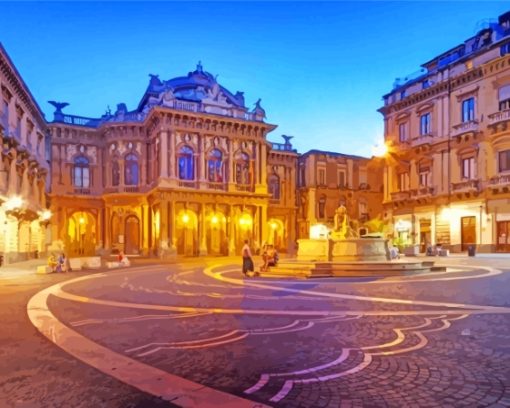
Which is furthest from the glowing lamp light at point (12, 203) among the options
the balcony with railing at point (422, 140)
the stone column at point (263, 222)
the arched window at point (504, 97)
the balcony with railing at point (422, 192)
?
the arched window at point (504, 97)

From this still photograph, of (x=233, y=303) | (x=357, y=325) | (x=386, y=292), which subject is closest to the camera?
(x=357, y=325)

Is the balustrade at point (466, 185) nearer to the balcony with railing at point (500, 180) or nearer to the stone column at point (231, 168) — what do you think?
the balcony with railing at point (500, 180)

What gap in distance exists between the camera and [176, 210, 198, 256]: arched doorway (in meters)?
38.3

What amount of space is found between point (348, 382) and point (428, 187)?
35.9 m

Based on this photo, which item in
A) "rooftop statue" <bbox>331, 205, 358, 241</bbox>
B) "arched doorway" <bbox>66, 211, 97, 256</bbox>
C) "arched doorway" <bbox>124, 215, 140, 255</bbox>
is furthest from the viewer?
"arched doorway" <bbox>66, 211, 97, 256</bbox>

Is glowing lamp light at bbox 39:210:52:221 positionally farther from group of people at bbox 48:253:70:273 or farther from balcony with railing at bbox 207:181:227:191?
group of people at bbox 48:253:70:273

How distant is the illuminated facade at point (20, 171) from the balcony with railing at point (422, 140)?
3144 cm

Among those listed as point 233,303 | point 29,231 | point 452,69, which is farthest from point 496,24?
point 29,231

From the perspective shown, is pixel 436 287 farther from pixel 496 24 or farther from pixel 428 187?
pixel 496 24

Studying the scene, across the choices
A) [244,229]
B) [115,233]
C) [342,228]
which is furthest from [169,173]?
[342,228]

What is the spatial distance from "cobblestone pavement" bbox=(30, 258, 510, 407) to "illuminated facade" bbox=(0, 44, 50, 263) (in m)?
17.6

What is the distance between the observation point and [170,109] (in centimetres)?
3578

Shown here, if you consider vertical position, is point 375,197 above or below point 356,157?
below

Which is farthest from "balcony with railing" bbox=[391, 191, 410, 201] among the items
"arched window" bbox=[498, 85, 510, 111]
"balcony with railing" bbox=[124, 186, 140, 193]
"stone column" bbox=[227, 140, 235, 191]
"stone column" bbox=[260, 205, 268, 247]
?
"balcony with railing" bbox=[124, 186, 140, 193]
